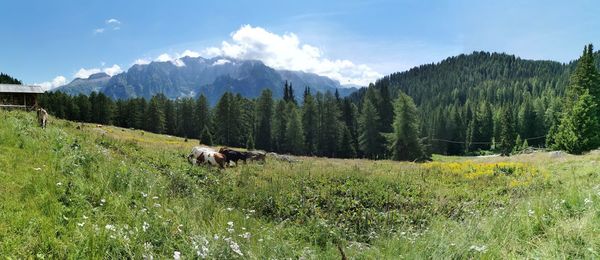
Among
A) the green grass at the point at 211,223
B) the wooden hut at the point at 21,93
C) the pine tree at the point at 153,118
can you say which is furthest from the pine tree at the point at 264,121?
the green grass at the point at 211,223

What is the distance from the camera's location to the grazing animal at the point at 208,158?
19.9 metres

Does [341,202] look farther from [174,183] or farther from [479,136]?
[479,136]

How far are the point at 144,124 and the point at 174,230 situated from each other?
102 m

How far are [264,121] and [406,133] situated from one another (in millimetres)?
42417

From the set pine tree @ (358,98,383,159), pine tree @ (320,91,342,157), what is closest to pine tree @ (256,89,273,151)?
pine tree @ (320,91,342,157)

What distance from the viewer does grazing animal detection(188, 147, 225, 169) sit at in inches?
784

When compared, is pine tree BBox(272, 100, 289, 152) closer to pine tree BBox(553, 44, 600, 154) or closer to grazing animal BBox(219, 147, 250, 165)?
pine tree BBox(553, 44, 600, 154)

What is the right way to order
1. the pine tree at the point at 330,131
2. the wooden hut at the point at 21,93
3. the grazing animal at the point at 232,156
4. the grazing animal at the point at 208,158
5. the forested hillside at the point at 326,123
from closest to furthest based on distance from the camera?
the grazing animal at the point at 208,158
the grazing animal at the point at 232,156
the wooden hut at the point at 21,93
the forested hillside at the point at 326,123
the pine tree at the point at 330,131

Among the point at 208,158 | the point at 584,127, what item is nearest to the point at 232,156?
the point at 208,158

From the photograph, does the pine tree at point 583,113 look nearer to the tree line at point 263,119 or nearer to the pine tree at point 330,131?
the tree line at point 263,119

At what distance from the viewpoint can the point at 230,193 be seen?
504 inches

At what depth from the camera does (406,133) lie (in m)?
62.4

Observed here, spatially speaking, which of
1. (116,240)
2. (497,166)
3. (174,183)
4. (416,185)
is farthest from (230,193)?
(497,166)

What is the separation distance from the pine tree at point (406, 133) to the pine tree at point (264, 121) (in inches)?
1522
